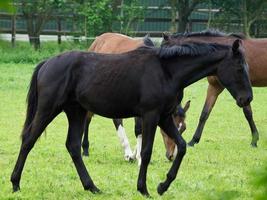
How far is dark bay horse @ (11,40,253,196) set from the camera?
20.4 ft

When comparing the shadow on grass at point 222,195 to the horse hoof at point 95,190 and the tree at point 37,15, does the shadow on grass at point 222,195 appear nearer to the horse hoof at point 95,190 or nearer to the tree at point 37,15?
the horse hoof at point 95,190

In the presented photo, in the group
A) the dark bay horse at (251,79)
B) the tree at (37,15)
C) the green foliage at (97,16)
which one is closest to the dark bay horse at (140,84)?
the dark bay horse at (251,79)

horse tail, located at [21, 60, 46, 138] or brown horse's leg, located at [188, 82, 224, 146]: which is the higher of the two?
horse tail, located at [21, 60, 46, 138]

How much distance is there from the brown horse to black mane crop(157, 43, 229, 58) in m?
1.81

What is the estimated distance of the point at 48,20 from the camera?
2783 centimetres

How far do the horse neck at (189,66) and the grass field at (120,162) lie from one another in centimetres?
Result: 99

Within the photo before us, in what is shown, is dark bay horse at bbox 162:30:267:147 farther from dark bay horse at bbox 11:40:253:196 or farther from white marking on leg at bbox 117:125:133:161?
dark bay horse at bbox 11:40:253:196

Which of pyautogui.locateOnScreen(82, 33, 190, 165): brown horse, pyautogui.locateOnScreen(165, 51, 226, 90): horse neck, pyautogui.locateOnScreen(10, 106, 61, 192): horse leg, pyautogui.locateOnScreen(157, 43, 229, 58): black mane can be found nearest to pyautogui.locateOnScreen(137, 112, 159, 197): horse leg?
pyautogui.locateOnScreen(165, 51, 226, 90): horse neck

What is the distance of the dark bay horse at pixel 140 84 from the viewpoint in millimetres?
6203

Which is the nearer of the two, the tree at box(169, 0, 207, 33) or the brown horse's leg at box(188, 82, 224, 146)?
the brown horse's leg at box(188, 82, 224, 146)

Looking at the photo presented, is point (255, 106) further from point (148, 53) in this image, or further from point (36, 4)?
point (36, 4)

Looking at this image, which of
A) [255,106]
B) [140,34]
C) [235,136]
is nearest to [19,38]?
[140,34]

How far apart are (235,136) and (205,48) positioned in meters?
5.86

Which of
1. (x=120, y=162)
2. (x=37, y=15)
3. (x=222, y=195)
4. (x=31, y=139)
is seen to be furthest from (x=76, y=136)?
(x=37, y=15)
